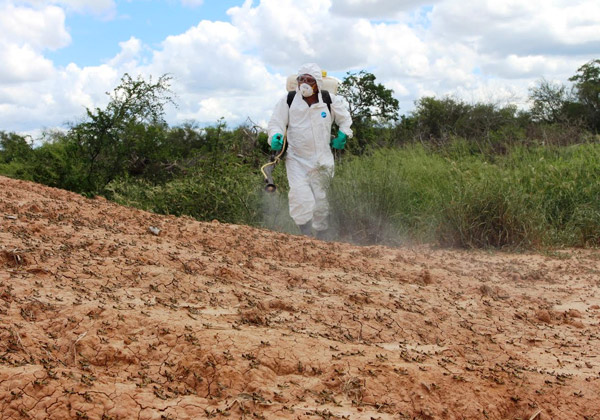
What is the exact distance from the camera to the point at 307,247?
18.6 feet

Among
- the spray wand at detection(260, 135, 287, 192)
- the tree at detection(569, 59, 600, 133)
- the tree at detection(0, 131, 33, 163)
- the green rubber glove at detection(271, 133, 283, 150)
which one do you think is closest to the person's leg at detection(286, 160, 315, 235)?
the spray wand at detection(260, 135, 287, 192)

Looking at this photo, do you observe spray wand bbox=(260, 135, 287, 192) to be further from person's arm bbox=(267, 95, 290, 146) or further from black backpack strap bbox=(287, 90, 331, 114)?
black backpack strap bbox=(287, 90, 331, 114)

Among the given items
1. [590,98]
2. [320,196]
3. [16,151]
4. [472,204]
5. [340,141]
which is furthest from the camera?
[590,98]

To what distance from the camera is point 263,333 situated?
3.15 m

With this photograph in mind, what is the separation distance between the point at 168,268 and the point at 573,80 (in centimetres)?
1855

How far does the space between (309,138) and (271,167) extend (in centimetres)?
55

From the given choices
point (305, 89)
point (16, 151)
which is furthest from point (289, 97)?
point (16, 151)

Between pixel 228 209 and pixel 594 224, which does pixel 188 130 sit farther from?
pixel 594 224

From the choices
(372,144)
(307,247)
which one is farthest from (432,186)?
(372,144)

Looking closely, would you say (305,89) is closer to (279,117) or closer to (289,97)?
(289,97)

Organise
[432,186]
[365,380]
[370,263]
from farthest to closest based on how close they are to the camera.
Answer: [432,186], [370,263], [365,380]

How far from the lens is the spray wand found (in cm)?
777

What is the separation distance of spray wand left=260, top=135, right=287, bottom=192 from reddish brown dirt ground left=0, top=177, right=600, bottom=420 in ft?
7.12

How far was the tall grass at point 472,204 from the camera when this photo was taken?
7520 mm
